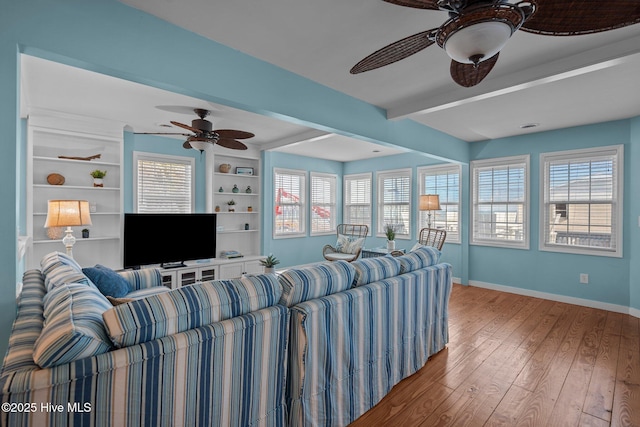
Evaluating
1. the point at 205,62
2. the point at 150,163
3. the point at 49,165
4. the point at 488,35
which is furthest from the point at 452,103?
the point at 49,165

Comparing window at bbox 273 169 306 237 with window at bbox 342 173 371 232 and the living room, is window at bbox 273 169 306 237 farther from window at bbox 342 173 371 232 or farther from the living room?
window at bbox 342 173 371 232

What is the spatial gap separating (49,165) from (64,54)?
127 inches

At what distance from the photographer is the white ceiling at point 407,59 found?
6.23 feet

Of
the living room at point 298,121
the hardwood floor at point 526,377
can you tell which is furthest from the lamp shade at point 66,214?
the hardwood floor at point 526,377

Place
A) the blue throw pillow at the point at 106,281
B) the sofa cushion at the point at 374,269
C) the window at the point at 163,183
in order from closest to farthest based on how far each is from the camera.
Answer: the sofa cushion at the point at 374,269
the blue throw pillow at the point at 106,281
the window at the point at 163,183

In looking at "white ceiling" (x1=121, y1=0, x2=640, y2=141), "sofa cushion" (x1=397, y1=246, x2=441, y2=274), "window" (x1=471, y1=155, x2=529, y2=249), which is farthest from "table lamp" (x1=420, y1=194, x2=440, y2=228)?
"sofa cushion" (x1=397, y1=246, x2=441, y2=274)

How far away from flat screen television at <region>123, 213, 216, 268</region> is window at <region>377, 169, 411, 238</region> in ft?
12.3

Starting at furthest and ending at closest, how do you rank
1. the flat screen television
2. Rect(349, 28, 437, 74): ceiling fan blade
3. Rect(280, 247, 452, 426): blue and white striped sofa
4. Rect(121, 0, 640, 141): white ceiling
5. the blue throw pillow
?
1. the flat screen television
2. the blue throw pillow
3. Rect(121, 0, 640, 141): white ceiling
4. Rect(280, 247, 452, 426): blue and white striped sofa
5. Rect(349, 28, 437, 74): ceiling fan blade

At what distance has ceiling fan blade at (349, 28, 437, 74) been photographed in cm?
155

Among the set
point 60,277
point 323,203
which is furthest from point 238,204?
point 60,277

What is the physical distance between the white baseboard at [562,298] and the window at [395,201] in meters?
1.76

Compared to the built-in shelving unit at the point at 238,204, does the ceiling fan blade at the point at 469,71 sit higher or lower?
higher

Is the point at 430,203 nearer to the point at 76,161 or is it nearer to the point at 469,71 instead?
the point at 469,71

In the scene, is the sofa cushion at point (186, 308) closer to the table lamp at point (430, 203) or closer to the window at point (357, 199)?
the table lamp at point (430, 203)
